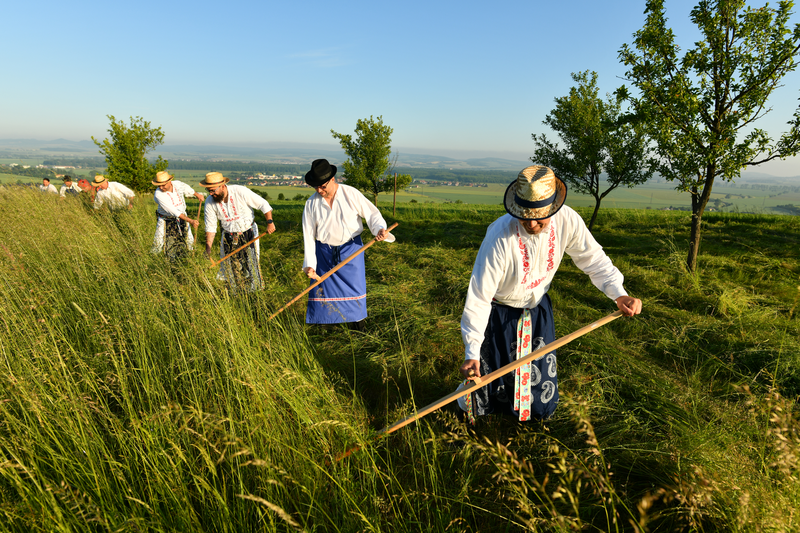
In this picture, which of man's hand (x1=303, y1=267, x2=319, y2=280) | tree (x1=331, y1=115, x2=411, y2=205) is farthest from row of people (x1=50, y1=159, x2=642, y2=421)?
tree (x1=331, y1=115, x2=411, y2=205)

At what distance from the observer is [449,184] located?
210ft

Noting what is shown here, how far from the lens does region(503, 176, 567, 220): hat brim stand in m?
1.87

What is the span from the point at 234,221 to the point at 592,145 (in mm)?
9191

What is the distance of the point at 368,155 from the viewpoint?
51.7 ft

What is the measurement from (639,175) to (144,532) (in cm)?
1168

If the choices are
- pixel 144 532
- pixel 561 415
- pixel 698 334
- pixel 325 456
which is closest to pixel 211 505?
pixel 144 532

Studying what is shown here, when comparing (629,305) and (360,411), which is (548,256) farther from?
(360,411)

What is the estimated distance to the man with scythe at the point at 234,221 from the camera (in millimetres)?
4777

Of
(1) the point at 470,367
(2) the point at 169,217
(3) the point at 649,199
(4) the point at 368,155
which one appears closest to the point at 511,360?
(1) the point at 470,367

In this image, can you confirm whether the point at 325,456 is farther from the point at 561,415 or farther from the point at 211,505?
the point at 561,415

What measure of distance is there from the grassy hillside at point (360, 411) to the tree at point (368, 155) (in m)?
11.1

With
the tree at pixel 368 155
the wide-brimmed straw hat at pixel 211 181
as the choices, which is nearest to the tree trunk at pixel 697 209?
the wide-brimmed straw hat at pixel 211 181

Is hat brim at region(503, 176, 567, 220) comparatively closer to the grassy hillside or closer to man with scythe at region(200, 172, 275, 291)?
the grassy hillside

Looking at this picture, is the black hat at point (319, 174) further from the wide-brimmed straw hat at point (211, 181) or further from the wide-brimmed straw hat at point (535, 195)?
the wide-brimmed straw hat at point (535, 195)
